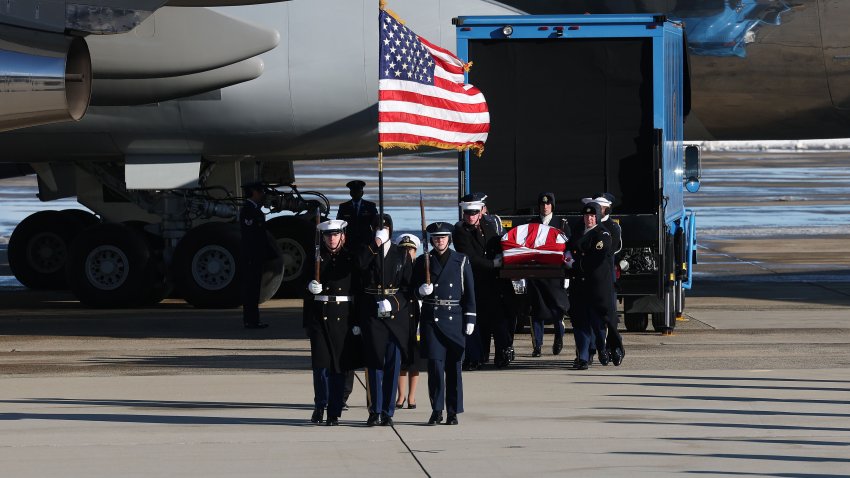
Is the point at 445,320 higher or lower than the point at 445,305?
lower

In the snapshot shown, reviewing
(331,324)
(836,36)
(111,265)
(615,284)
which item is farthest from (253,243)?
(836,36)

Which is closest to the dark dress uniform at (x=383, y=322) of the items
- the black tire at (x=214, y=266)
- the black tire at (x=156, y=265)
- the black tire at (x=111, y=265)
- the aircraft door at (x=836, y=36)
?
the black tire at (x=214, y=266)

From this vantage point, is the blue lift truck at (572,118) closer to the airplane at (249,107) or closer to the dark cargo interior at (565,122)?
the dark cargo interior at (565,122)

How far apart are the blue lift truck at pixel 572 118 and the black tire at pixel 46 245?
26.9 ft

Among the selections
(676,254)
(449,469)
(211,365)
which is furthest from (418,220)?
(449,469)

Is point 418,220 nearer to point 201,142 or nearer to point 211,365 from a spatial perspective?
point 201,142

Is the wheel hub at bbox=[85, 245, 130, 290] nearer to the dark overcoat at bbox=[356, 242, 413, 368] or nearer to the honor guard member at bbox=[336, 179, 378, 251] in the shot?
the honor guard member at bbox=[336, 179, 378, 251]

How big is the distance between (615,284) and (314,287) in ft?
14.5

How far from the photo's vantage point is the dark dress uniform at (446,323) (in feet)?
39.6

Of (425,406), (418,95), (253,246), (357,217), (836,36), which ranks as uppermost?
(836,36)

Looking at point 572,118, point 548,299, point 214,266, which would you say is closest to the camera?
point 548,299

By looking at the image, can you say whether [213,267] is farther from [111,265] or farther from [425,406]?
[425,406]

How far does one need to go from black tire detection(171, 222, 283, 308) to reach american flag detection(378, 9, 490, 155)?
554cm

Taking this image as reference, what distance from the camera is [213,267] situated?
20.2 m
